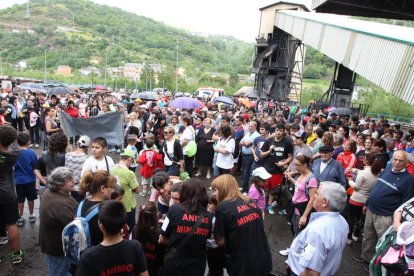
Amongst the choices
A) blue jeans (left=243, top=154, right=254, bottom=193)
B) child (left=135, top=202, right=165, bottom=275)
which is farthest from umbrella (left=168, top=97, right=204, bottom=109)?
child (left=135, top=202, right=165, bottom=275)

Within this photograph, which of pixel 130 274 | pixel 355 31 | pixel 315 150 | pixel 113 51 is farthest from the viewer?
pixel 113 51

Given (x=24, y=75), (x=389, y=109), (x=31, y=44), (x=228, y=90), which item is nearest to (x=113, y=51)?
(x=31, y=44)

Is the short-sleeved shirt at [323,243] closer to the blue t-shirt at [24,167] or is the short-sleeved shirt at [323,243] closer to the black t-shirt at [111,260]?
the black t-shirt at [111,260]

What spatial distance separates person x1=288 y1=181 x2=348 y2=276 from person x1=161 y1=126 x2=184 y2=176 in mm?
3874

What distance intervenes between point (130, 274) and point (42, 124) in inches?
366

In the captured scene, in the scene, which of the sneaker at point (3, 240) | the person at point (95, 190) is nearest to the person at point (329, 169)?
the person at point (95, 190)

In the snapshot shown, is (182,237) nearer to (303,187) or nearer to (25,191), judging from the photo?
(303,187)

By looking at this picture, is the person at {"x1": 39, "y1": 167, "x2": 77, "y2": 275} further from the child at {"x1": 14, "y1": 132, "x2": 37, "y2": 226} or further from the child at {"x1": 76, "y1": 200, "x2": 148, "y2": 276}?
the child at {"x1": 14, "y1": 132, "x2": 37, "y2": 226}

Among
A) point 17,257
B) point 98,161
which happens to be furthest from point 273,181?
point 17,257

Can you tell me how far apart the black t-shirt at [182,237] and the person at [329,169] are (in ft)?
8.57

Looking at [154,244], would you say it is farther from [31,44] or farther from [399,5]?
[31,44]

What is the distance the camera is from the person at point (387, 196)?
4.24 m

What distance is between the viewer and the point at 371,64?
6.83 m

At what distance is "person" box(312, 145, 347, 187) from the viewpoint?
4.77m
